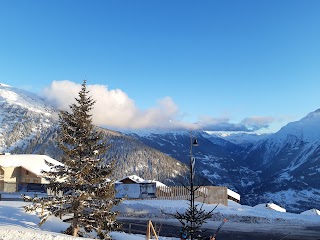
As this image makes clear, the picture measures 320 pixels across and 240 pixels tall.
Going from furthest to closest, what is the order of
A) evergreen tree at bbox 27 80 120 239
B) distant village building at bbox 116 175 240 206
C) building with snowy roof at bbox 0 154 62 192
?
building with snowy roof at bbox 0 154 62 192 < distant village building at bbox 116 175 240 206 < evergreen tree at bbox 27 80 120 239

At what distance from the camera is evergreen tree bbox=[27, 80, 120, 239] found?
19531 millimetres

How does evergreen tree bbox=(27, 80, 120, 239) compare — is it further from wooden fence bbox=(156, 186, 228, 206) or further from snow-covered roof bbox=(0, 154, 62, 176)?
snow-covered roof bbox=(0, 154, 62, 176)

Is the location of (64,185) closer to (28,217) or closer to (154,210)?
(28,217)

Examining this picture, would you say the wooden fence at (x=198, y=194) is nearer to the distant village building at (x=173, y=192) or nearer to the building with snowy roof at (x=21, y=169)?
the distant village building at (x=173, y=192)

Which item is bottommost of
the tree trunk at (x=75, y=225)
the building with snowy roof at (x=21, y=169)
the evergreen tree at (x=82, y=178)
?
the tree trunk at (x=75, y=225)

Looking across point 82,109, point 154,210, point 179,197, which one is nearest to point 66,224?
point 82,109

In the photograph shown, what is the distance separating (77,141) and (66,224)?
594 cm

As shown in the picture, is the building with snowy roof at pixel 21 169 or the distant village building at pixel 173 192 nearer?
the distant village building at pixel 173 192

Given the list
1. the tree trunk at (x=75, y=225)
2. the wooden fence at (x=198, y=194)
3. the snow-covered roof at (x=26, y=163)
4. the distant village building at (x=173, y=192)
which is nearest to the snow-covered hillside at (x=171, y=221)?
the tree trunk at (x=75, y=225)

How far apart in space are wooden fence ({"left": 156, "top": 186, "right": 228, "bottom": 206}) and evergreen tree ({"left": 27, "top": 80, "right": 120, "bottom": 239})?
1850cm

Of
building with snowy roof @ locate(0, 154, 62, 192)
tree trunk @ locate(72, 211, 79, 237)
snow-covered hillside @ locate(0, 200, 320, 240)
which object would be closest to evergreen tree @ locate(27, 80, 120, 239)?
tree trunk @ locate(72, 211, 79, 237)

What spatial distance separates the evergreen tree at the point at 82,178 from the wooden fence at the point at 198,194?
60.7ft

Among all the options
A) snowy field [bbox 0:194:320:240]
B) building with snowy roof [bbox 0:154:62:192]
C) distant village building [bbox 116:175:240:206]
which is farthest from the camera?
building with snowy roof [bbox 0:154:62:192]

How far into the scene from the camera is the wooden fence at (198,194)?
38375mm
